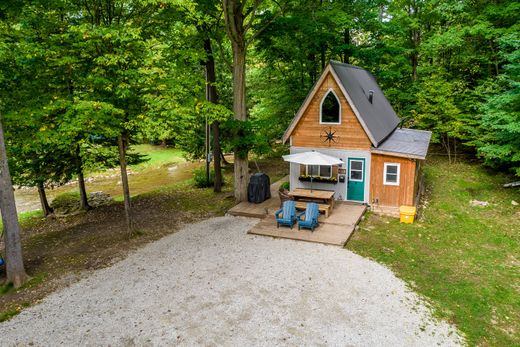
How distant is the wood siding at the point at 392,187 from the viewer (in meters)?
14.9

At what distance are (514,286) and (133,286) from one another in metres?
10.7

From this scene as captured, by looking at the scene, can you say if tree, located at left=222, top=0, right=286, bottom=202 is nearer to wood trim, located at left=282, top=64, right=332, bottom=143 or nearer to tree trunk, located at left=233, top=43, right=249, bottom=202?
tree trunk, located at left=233, top=43, right=249, bottom=202

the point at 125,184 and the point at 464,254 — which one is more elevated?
the point at 125,184

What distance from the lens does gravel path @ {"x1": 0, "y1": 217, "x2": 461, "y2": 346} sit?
7574mm

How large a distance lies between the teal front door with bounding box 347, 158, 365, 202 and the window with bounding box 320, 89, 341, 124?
199cm

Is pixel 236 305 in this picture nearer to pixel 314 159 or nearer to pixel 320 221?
pixel 320 221

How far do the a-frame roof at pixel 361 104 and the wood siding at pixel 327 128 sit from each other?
0.26 meters

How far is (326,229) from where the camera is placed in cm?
1320

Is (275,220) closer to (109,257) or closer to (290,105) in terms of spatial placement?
(109,257)

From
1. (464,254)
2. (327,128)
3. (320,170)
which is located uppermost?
(327,128)

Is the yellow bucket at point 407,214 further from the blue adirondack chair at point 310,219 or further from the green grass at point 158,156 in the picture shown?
the green grass at point 158,156

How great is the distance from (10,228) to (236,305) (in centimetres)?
653

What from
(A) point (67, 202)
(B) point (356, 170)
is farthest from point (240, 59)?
(A) point (67, 202)

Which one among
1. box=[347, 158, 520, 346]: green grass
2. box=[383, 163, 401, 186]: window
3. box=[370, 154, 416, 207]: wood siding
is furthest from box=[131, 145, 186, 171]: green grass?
box=[347, 158, 520, 346]: green grass
